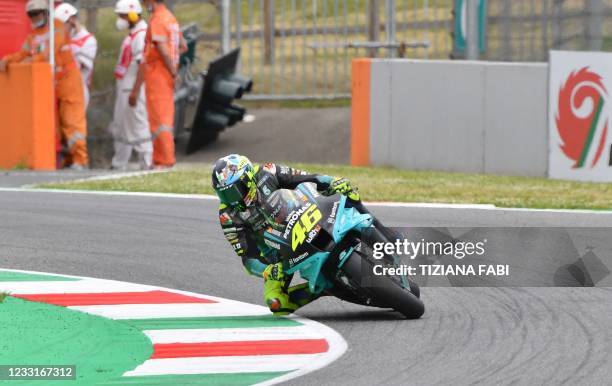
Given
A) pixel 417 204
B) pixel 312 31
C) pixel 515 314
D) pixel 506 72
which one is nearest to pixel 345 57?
pixel 312 31

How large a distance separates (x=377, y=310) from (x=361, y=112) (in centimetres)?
945

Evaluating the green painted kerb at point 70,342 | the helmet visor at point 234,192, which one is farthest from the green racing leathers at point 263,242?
the green painted kerb at point 70,342

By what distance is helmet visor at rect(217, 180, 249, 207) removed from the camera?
874cm

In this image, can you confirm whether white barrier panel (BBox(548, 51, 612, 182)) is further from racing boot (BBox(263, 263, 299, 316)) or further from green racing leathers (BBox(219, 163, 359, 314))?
racing boot (BBox(263, 263, 299, 316))

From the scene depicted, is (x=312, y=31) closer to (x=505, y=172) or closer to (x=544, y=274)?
(x=505, y=172)

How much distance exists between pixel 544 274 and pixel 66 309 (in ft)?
10.2

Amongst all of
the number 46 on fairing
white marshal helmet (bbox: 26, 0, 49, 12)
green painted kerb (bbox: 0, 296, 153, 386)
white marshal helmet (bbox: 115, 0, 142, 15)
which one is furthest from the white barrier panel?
green painted kerb (bbox: 0, 296, 153, 386)

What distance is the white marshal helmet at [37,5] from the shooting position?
59.6 feet

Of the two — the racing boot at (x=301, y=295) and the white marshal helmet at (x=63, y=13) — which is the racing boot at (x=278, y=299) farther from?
the white marshal helmet at (x=63, y=13)

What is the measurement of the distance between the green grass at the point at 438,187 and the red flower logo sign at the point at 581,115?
1.79ft

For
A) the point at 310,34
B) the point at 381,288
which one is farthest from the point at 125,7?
the point at 381,288

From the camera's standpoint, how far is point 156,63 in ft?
59.5

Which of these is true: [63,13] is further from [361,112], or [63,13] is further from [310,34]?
[310,34]

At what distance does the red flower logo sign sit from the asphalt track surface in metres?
Answer: 3.63
